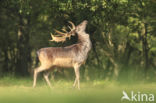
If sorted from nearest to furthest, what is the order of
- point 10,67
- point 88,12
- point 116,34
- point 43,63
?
point 43,63
point 88,12
point 116,34
point 10,67

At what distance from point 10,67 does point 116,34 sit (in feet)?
37.9

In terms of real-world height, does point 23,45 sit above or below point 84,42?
below

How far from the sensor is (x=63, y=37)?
1777cm

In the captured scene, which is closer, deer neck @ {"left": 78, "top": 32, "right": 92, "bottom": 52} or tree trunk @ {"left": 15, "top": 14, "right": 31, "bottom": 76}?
deer neck @ {"left": 78, "top": 32, "right": 92, "bottom": 52}

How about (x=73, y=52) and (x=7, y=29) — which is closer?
(x=73, y=52)

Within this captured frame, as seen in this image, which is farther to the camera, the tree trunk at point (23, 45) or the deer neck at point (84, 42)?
the tree trunk at point (23, 45)

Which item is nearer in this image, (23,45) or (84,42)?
(84,42)

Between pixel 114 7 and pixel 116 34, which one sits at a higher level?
pixel 114 7

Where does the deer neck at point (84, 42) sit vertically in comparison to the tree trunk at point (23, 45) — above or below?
above

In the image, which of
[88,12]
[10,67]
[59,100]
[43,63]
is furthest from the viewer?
[10,67]

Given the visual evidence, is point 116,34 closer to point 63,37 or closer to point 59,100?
point 63,37

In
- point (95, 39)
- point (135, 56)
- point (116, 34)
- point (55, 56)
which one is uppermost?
point (55, 56)

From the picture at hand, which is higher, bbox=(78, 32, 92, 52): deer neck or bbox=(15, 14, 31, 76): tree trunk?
bbox=(78, 32, 92, 52): deer neck

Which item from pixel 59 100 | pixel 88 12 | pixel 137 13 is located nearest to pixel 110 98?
pixel 59 100
